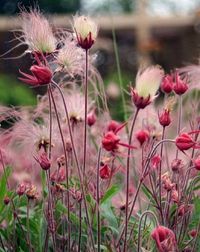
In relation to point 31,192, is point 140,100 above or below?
above

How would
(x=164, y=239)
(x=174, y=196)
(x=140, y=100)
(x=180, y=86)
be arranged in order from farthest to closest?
(x=180, y=86) < (x=174, y=196) < (x=140, y=100) < (x=164, y=239)

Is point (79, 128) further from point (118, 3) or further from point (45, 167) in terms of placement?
point (118, 3)

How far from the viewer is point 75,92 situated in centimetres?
237

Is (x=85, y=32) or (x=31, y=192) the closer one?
(x=85, y=32)

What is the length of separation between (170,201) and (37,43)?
460mm

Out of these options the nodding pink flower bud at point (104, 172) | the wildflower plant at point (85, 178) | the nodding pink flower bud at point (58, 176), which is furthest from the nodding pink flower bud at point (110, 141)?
the nodding pink flower bud at point (58, 176)

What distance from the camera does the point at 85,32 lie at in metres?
1.74

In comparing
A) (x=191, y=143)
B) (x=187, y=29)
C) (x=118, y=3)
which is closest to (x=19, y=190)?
(x=191, y=143)

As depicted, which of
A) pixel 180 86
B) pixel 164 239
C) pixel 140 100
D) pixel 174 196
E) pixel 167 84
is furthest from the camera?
pixel 167 84

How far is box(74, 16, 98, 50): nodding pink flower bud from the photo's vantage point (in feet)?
5.70

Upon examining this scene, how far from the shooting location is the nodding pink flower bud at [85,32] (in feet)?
5.70

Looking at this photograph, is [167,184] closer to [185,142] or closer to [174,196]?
[174,196]

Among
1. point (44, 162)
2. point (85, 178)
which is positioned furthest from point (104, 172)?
point (44, 162)

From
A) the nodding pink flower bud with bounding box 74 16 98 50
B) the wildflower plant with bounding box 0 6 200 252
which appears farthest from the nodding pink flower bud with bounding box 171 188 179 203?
the nodding pink flower bud with bounding box 74 16 98 50
